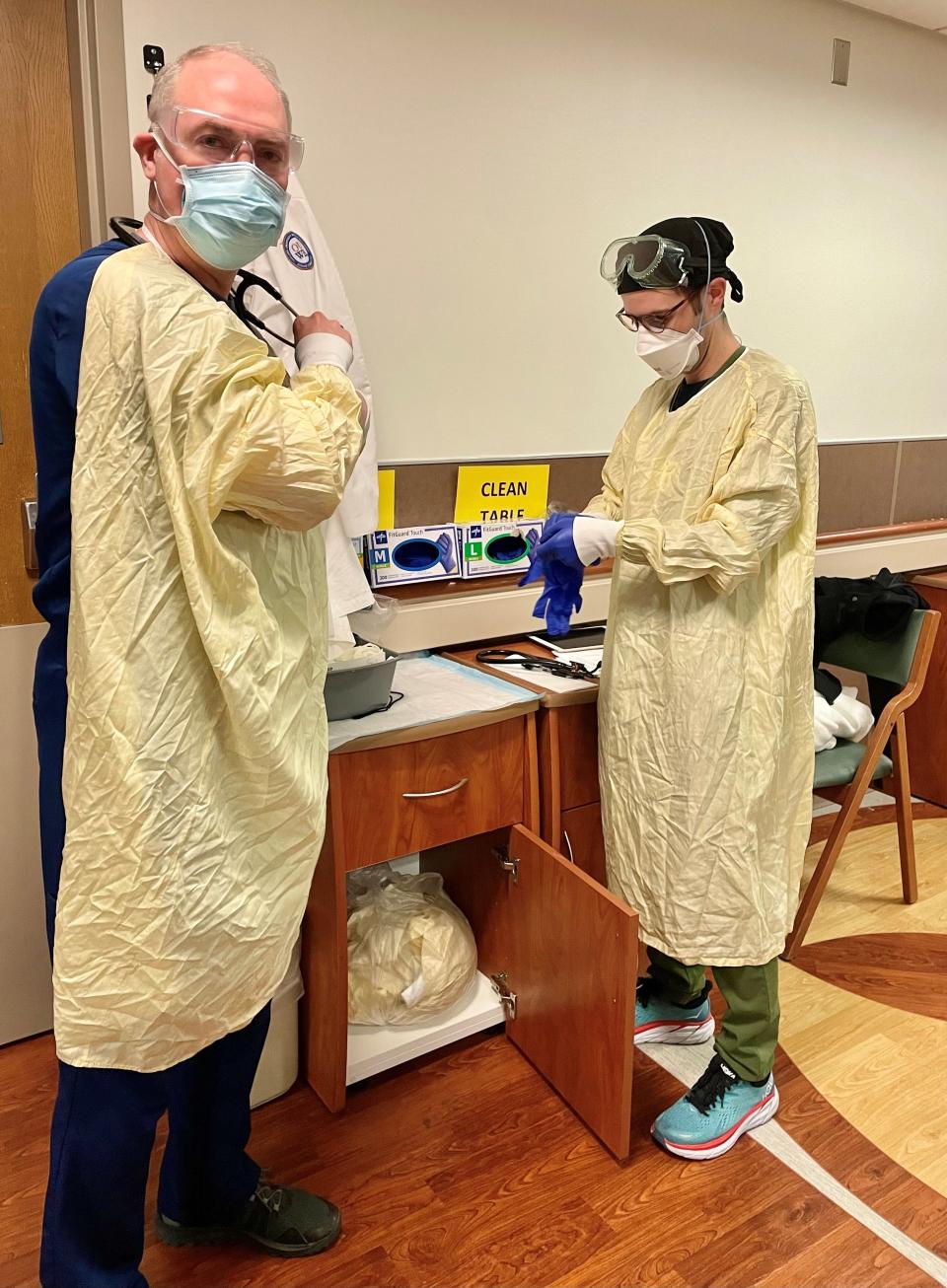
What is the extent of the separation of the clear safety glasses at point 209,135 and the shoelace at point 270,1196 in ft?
4.60

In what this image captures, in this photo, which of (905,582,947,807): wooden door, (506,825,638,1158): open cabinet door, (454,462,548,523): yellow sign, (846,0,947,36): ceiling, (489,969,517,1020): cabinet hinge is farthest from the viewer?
(905,582,947,807): wooden door

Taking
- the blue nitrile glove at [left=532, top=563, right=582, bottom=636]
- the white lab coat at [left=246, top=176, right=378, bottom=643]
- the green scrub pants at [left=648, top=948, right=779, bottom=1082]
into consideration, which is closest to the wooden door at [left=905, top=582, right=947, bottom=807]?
the green scrub pants at [left=648, top=948, right=779, bottom=1082]

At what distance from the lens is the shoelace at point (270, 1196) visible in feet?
4.58

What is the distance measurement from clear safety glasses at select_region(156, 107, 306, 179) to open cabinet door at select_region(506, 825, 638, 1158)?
114 cm

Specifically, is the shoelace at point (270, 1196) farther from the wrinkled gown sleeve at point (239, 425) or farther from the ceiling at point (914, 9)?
the ceiling at point (914, 9)

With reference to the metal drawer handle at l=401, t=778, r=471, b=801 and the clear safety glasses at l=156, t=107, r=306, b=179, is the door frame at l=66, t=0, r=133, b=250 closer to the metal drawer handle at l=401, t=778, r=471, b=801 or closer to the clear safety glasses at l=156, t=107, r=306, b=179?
the clear safety glasses at l=156, t=107, r=306, b=179

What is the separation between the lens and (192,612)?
3.23ft

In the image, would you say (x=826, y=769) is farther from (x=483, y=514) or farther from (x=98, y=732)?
(x=98, y=732)

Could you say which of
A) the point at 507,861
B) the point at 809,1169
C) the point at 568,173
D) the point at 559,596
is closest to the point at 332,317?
the point at 559,596

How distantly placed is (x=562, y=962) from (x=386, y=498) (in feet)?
3.30

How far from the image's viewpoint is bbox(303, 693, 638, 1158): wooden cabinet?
1.52m

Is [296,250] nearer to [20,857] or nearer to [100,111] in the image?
[100,111]

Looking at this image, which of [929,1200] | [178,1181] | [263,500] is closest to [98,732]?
[263,500]

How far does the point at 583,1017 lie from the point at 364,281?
4.83 ft
